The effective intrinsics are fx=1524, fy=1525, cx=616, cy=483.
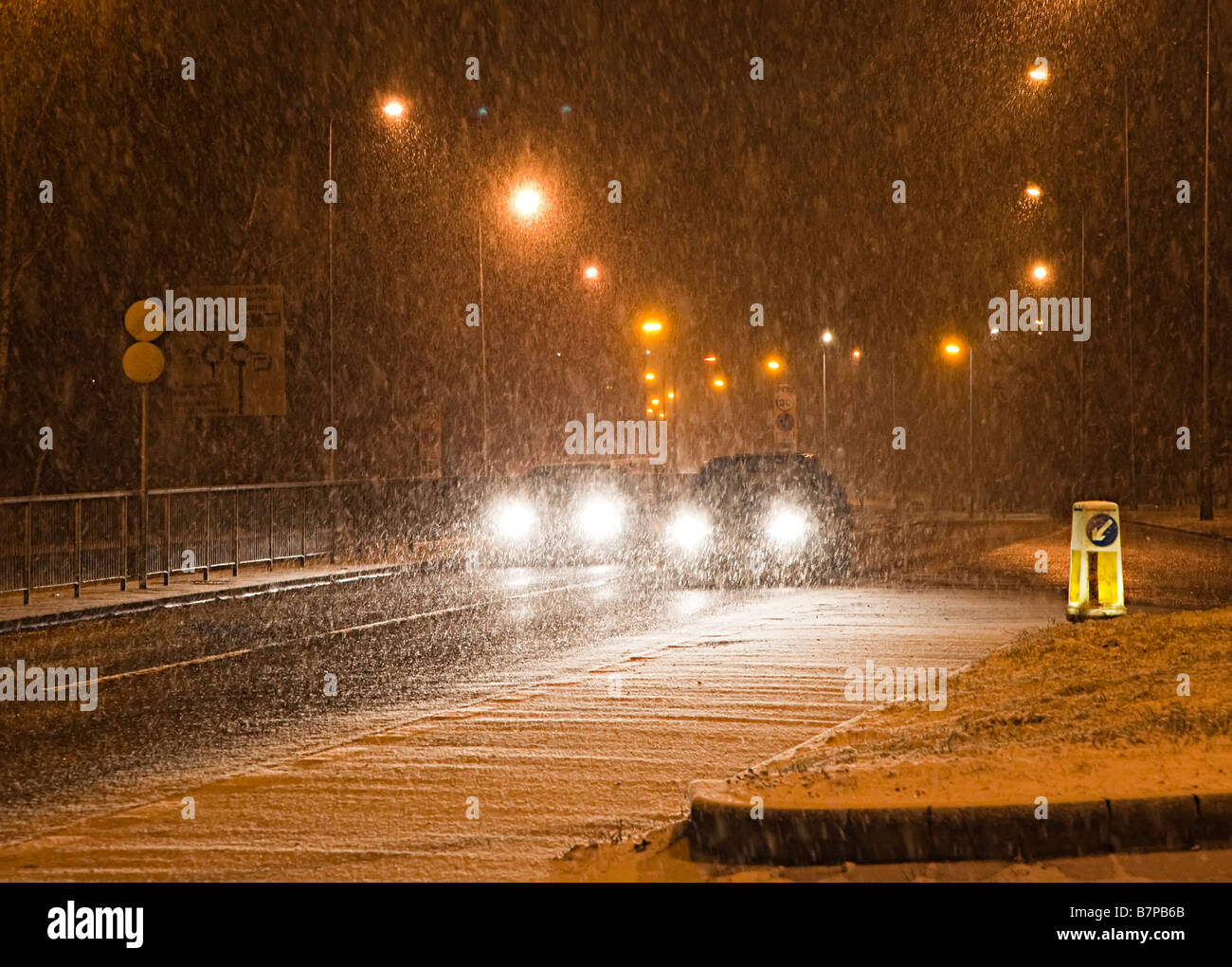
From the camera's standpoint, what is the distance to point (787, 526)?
26.1 m

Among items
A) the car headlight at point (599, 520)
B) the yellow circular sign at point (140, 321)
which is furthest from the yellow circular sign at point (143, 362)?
the car headlight at point (599, 520)

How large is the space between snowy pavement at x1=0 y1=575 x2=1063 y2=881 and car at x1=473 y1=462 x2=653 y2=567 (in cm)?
1178

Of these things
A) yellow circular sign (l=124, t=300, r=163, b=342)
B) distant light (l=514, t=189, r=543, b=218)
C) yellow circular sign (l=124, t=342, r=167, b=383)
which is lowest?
yellow circular sign (l=124, t=342, r=167, b=383)

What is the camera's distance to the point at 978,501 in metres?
60.3

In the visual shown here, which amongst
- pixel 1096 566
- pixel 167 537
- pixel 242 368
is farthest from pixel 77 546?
pixel 1096 566

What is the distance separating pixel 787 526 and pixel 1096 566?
41.0ft

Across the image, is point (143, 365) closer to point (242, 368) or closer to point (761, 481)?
point (242, 368)

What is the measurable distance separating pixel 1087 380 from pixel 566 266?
26.7m

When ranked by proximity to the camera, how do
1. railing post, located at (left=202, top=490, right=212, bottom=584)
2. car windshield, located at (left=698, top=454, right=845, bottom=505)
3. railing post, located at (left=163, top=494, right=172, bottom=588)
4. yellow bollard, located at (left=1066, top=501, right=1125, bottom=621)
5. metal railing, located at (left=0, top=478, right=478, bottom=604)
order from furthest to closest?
car windshield, located at (left=698, top=454, right=845, bottom=505), railing post, located at (left=202, top=490, right=212, bottom=584), railing post, located at (left=163, top=494, right=172, bottom=588), metal railing, located at (left=0, top=478, right=478, bottom=604), yellow bollard, located at (left=1066, top=501, right=1125, bottom=621)

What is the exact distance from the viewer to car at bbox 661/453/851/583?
84.4 ft

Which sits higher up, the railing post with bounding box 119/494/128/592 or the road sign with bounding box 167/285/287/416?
the road sign with bounding box 167/285/287/416

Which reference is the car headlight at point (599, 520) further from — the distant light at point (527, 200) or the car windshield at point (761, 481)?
the distant light at point (527, 200)

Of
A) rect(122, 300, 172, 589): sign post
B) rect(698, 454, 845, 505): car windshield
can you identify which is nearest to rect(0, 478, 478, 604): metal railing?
rect(122, 300, 172, 589): sign post

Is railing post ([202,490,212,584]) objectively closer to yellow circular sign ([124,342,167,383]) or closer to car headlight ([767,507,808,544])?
yellow circular sign ([124,342,167,383])
